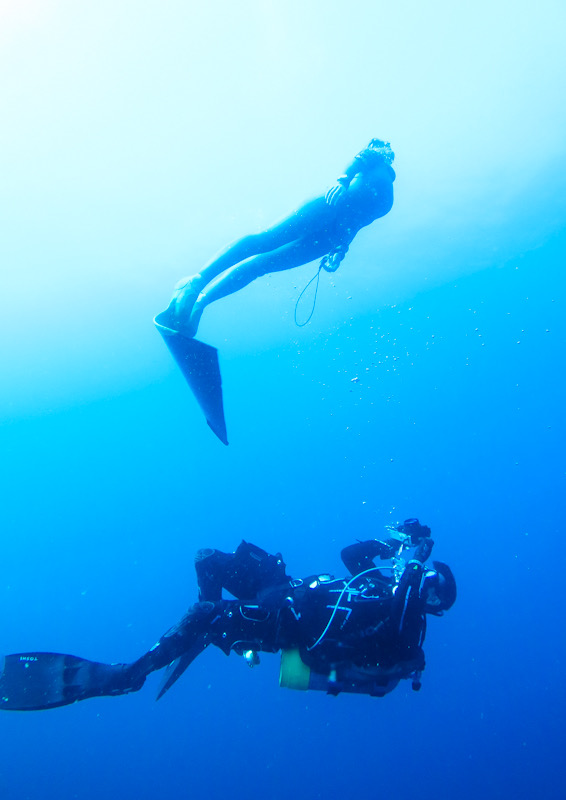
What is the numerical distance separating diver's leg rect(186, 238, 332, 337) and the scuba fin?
3.70 metres

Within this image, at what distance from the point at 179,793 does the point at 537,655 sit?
121 ft

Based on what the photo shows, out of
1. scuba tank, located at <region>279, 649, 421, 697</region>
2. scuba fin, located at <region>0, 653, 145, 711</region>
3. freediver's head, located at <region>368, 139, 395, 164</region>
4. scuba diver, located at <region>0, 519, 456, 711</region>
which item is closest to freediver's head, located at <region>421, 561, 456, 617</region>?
scuba diver, located at <region>0, 519, 456, 711</region>

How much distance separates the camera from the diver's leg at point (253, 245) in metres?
4.65

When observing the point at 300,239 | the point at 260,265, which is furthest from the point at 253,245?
the point at 300,239

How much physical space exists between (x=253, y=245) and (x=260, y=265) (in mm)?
238

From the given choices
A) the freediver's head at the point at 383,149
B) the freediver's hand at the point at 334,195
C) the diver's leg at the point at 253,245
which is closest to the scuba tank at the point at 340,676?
the diver's leg at the point at 253,245

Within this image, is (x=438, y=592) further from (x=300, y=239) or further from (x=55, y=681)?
(x=300, y=239)

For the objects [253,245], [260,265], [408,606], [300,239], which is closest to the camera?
[408,606]

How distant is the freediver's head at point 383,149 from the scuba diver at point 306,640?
495 centimetres

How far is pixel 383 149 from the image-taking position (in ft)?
18.8

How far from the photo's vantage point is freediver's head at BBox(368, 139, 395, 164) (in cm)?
566

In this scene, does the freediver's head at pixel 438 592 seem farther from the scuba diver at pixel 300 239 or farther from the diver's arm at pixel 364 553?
the scuba diver at pixel 300 239

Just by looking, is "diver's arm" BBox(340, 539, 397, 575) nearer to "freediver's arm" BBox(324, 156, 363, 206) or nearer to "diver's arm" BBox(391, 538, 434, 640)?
"diver's arm" BBox(391, 538, 434, 640)

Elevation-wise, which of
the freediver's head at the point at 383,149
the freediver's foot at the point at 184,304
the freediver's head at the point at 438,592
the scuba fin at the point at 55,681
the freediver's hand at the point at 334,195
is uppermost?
the freediver's head at the point at 383,149
